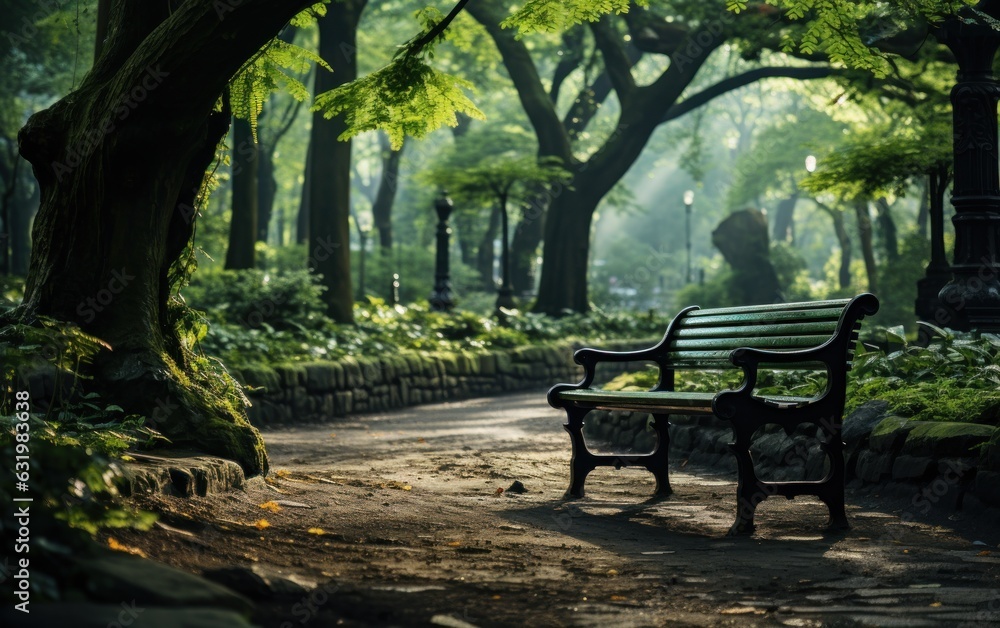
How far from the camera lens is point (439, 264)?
2086 centimetres

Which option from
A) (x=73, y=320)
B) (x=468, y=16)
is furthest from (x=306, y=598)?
(x=468, y=16)

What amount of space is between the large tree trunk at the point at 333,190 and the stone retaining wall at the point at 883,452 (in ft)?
27.3

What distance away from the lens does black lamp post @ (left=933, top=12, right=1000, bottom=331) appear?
923 centimetres

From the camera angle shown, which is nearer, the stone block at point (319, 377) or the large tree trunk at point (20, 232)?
the stone block at point (319, 377)

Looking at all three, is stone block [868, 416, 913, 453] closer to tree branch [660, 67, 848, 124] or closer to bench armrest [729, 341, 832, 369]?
bench armrest [729, 341, 832, 369]

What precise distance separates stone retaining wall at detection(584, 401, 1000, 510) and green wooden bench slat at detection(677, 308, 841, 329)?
896 millimetres

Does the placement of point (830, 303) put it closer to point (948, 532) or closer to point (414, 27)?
point (948, 532)

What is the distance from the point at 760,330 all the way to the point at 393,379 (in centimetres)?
870

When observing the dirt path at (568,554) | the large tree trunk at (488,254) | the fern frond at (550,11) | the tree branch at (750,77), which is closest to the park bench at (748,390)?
the dirt path at (568,554)

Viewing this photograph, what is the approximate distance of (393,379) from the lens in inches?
582

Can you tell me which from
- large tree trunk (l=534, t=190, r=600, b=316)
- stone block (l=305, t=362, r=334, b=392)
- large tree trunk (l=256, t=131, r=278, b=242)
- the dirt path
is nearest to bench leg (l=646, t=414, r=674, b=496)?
the dirt path

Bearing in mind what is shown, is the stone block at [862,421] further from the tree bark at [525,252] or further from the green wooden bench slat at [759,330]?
the tree bark at [525,252]

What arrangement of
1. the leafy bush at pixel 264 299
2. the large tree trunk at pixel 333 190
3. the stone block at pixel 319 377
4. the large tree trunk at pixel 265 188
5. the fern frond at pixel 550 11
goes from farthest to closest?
the large tree trunk at pixel 265 188
the large tree trunk at pixel 333 190
the leafy bush at pixel 264 299
the stone block at pixel 319 377
the fern frond at pixel 550 11

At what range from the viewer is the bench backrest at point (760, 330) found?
5.79m
